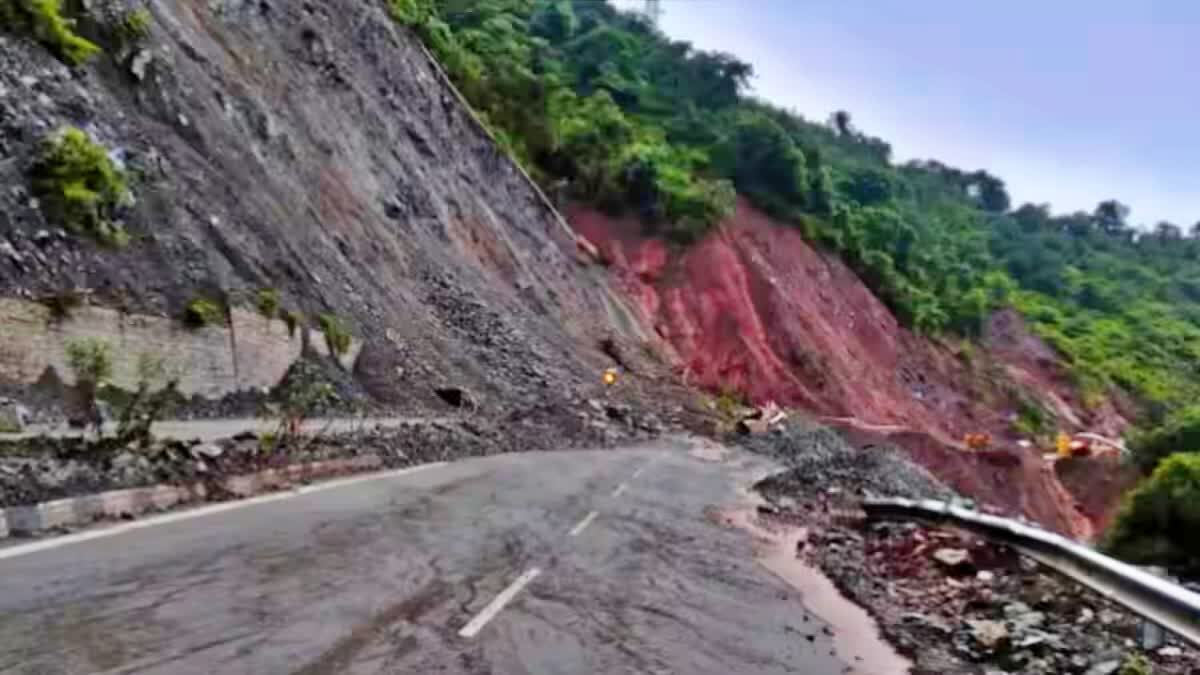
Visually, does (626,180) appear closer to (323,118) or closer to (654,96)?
(654,96)

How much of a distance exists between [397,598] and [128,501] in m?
4.29

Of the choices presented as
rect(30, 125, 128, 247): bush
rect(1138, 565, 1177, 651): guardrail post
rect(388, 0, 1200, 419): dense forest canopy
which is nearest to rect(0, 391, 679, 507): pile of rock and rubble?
rect(30, 125, 128, 247): bush

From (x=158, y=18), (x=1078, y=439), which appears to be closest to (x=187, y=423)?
(x=158, y=18)

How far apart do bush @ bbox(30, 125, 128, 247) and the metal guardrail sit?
14.4 meters

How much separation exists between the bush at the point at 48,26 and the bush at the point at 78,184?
8.89ft

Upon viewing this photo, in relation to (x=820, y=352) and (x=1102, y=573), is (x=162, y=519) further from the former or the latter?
(x=820, y=352)

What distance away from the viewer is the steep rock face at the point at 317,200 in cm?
2108

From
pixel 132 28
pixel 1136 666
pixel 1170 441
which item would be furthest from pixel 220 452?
pixel 1170 441

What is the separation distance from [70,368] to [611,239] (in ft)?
157

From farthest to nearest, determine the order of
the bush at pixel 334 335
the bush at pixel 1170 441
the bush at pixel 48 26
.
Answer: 1. the bush at pixel 1170 441
2. the bush at pixel 334 335
3. the bush at pixel 48 26

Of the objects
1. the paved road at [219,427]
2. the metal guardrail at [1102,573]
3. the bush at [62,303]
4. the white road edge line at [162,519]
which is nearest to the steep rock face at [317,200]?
the bush at [62,303]

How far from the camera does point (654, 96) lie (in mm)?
86500

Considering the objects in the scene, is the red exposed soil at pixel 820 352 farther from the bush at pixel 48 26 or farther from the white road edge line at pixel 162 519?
the white road edge line at pixel 162 519

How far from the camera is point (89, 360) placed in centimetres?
1648
